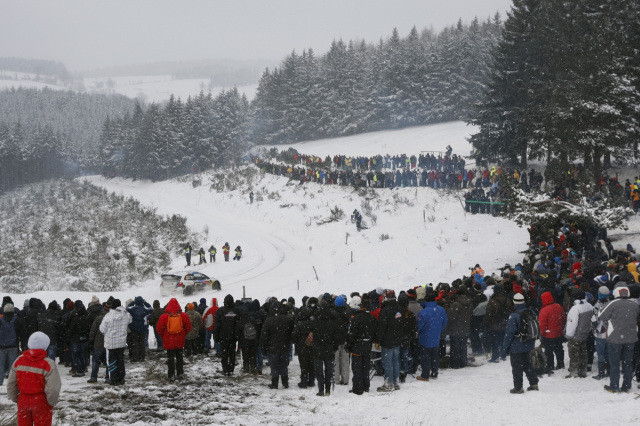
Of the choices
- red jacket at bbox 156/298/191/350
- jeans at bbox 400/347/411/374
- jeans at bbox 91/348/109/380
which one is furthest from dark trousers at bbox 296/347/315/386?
jeans at bbox 91/348/109/380

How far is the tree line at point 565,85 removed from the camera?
24875 millimetres

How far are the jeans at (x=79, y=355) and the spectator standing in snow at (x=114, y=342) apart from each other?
151 centimetres

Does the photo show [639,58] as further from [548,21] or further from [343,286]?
[343,286]

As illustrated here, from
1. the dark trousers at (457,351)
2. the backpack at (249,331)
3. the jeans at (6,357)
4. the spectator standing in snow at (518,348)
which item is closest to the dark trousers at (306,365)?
the backpack at (249,331)

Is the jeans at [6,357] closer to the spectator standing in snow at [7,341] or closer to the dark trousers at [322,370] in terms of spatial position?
the spectator standing in snow at [7,341]

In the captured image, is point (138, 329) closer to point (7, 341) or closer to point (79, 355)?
point (79, 355)

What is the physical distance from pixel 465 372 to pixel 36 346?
8367 millimetres

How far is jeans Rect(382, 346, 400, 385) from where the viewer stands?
9828 millimetres

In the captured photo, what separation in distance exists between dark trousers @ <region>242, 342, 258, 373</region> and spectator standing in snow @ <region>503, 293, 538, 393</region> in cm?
516

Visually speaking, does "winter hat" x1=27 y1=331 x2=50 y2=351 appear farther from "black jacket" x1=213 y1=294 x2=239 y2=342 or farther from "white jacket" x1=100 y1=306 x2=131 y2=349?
"black jacket" x1=213 y1=294 x2=239 y2=342

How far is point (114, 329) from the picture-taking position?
10.1 meters

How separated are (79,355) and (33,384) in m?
5.48

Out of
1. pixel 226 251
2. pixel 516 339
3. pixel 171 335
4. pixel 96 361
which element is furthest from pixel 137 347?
pixel 226 251

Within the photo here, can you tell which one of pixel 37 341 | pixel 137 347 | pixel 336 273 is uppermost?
pixel 37 341
